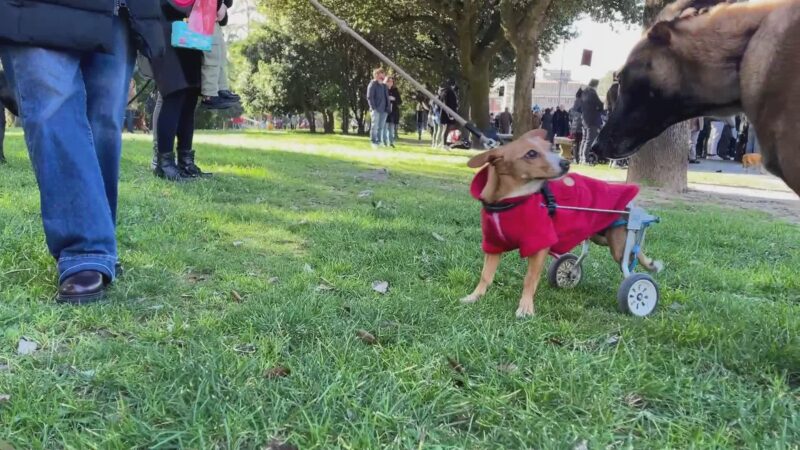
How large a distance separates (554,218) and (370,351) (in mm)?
1309

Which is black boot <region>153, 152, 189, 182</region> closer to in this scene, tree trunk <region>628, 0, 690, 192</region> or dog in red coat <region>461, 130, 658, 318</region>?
dog in red coat <region>461, 130, 658, 318</region>

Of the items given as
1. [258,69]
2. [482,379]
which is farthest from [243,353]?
[258,69]

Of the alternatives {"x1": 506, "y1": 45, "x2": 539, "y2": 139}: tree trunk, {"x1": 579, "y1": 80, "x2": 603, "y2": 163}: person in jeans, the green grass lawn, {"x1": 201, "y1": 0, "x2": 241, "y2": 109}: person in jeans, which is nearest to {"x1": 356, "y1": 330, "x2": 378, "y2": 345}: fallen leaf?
the green grass lawn

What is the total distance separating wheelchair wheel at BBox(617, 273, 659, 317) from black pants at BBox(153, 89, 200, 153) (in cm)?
457

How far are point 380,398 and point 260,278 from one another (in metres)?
1.59

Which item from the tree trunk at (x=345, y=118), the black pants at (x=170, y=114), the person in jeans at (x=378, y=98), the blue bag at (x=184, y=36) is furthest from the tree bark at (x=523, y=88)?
the tree trunk at (x=345, y=118)

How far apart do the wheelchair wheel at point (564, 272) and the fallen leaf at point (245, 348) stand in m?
1.85

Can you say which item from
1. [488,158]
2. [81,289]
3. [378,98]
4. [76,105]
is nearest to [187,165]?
[76,105]

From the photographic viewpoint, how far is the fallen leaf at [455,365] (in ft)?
7.08

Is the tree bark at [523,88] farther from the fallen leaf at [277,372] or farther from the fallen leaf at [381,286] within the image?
the fallen leaf at [277,372]

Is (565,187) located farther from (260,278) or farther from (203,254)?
(203,254)

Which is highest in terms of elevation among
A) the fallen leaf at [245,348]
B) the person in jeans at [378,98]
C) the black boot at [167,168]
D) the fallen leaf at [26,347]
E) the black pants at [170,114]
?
the person in jeans at [378,98]

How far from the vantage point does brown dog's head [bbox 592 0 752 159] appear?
2.67 m

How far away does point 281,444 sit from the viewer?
65.1 inches
